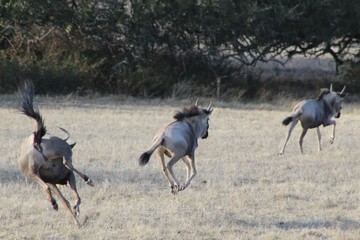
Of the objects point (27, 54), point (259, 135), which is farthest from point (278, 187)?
point (27, 54)

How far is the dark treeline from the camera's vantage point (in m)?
24.1

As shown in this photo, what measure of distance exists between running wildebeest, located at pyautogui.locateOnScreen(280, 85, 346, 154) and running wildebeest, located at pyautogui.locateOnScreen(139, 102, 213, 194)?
382 cm

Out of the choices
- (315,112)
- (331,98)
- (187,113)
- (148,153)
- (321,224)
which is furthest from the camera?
(331,98)

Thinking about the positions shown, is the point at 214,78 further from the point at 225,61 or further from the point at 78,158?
the point at 78,158

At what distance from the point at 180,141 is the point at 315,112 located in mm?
5263

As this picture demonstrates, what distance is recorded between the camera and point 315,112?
15047 mm

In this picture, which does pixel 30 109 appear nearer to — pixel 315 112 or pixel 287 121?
pixel 287 121

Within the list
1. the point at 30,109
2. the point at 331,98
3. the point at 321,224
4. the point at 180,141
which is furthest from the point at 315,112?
the point at 30,109

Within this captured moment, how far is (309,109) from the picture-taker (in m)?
14.9

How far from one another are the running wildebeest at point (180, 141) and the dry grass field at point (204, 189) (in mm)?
303

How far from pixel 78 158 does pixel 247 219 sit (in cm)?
467

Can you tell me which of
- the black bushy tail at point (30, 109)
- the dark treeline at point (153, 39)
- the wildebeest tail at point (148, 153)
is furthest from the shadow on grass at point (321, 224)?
the dark treeline at point (153, 39)

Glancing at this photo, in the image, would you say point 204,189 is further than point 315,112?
No

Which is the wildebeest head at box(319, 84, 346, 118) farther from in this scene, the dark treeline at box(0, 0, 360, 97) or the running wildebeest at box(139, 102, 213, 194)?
the dark treeline at box(0, 0, 360, 97)
